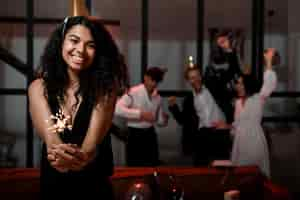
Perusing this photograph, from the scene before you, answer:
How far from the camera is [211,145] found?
3.86 meters

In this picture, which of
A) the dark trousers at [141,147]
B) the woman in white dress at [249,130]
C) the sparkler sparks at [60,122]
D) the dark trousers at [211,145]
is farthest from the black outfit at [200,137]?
the sparkler sparks at [60,122]

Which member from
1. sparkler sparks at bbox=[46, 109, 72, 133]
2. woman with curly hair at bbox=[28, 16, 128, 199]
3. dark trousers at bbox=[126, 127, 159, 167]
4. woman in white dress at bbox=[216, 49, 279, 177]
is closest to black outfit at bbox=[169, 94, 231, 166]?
woman in white dress at bbox=[216, 49, 279, 177]

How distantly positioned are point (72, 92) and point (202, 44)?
9.12ft

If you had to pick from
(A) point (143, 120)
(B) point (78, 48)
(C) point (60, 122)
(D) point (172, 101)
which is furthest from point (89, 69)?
(D) point (172, 101)

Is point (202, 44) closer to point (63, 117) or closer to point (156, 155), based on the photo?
point (156, 155)

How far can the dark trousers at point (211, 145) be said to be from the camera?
3.81m

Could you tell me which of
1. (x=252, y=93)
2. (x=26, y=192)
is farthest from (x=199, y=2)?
(x=26, y=192)

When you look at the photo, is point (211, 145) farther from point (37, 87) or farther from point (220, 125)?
point (37, 87)

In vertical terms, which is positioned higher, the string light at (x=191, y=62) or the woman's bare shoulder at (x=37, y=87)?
the string light at (x=191, y=62)

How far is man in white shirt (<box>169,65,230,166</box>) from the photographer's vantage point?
3.81 metres

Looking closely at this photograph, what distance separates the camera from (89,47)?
160cm

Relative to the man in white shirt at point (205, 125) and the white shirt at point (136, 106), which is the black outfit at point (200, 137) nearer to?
the man in white shirt at point (205, 125)

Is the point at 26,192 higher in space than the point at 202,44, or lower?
lower

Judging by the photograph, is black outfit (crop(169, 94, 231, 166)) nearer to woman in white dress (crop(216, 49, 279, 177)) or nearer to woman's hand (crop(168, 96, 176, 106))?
woman's hand (crop(168, 96, 176, 106))
